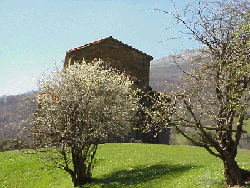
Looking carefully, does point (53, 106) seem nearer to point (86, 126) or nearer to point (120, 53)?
point (86, 126)

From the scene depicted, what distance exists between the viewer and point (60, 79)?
56.0ft

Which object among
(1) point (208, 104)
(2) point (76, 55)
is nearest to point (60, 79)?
(1) point (208, 104)

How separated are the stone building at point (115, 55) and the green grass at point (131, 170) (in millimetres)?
12719

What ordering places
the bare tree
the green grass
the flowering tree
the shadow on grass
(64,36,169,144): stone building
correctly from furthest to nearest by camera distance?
(64,36,169,144): stone building → the shadow on grass → the flowering tree → the green grass → the bare tree

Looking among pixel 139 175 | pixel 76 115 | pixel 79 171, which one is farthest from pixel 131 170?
pixel 76 115

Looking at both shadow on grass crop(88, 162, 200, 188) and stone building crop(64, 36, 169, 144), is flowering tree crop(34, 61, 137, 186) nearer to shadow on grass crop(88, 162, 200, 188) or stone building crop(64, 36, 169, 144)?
shadow on grass crop(88, 162, 200, 188)

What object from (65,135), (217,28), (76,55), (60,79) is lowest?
(65,135)

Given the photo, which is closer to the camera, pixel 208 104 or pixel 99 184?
pixel 208 104

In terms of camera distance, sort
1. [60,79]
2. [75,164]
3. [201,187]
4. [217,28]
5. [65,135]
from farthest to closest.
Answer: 1. [60,79]
2. [75,164]
3. [65,135]
4. [201,187]
5. [217,28]

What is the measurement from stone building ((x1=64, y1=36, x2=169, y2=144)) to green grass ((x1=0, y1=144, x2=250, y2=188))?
37.4 feet

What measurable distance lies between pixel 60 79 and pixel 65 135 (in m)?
4.24

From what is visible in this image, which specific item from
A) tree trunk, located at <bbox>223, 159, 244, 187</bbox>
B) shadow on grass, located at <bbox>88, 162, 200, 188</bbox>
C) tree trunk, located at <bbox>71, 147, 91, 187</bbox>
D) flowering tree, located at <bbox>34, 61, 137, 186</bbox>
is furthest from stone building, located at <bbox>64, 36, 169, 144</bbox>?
tree trunk, located at <bbox>223, 159, 244, 187</bbox>

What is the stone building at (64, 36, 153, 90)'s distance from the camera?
35.2 m

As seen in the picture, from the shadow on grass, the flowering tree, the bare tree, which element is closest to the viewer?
the bare tree
